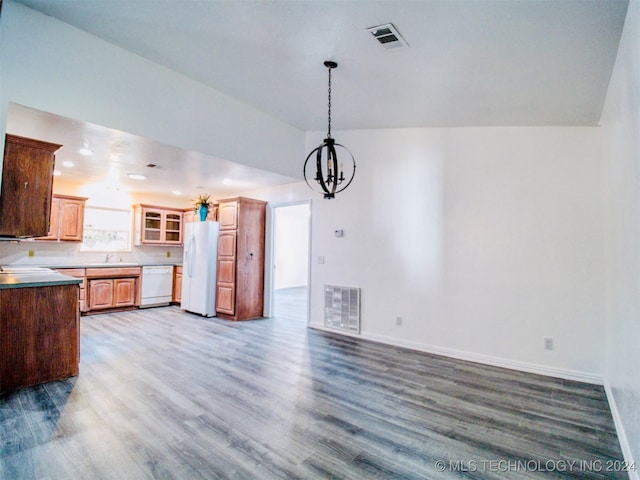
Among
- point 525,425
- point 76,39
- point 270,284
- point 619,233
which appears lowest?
point 525,425

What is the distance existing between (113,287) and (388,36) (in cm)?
636

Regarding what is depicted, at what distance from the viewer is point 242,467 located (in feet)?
6.05

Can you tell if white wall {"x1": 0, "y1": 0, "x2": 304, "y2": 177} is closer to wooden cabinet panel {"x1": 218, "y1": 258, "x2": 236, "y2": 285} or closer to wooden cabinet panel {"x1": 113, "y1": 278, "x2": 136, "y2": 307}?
wooden cabinet panel {"x1": 218, "y1": 258, "x2": 236, "y2": 285}

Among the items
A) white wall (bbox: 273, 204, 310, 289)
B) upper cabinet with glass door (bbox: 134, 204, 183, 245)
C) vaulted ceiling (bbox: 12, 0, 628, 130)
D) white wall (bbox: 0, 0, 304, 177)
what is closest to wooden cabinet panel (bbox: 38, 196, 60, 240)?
upper cabinet with glass door (bbox: 134, 204, 183, 245)

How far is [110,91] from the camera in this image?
298cm

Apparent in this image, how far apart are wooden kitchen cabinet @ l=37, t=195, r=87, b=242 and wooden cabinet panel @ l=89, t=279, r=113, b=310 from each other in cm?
91

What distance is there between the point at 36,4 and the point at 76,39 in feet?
1.01

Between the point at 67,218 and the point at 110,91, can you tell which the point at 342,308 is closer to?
the point at 110,91

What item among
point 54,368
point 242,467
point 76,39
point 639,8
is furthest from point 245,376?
point 639,8

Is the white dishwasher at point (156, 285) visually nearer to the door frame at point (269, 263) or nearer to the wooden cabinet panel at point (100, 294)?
the wooden cabinet panel at point (100, 294)

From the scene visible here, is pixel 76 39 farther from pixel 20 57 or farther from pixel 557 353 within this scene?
pixel 557 353

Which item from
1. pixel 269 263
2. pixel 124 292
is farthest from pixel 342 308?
pixel 124 292

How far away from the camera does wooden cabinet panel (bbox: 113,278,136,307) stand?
6145mm

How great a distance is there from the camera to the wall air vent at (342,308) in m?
4.71
